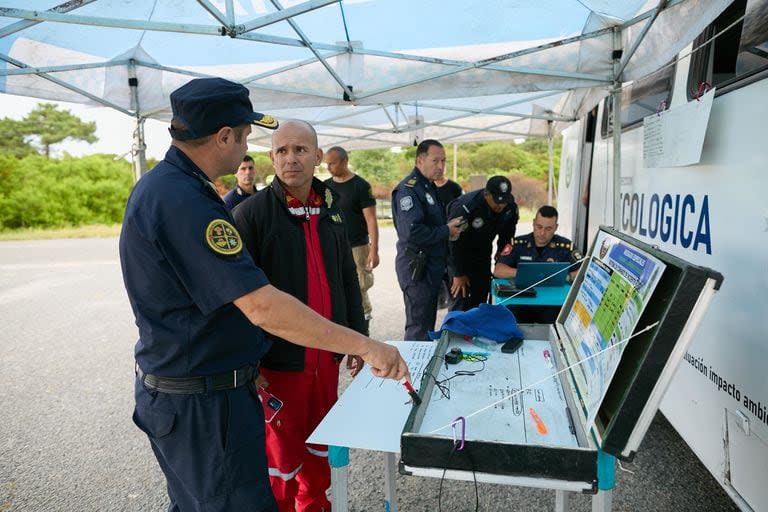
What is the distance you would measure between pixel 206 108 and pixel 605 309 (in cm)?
134

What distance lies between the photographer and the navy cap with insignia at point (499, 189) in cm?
473

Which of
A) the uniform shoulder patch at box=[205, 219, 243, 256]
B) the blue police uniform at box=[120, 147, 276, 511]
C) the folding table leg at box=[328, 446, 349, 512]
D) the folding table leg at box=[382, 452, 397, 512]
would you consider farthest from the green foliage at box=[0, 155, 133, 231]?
the folding table leg at box=[328, 446, 349, 512]

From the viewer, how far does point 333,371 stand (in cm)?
252

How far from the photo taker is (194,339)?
1562mm

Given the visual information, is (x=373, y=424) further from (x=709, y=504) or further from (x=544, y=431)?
(x=709, y=504)

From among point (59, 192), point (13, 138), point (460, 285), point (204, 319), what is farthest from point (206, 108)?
point (13, 138)

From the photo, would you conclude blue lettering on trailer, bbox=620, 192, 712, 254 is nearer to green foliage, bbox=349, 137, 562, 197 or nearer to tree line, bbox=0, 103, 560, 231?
tree line, bbox=0, 103, 560, 231

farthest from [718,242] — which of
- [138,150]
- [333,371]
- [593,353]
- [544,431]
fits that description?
[138,150]

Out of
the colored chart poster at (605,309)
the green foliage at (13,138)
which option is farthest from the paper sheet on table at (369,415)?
the green foliage at (13,138)

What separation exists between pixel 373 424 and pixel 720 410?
1.47m

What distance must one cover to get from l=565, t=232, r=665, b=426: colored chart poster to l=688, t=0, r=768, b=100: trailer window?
31.8 inches

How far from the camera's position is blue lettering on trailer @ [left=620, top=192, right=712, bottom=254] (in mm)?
2256

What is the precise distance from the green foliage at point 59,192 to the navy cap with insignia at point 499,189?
26419 millimetres

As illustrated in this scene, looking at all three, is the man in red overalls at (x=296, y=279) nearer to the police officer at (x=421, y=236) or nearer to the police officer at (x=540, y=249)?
the police officer at (x=421, y=236)
